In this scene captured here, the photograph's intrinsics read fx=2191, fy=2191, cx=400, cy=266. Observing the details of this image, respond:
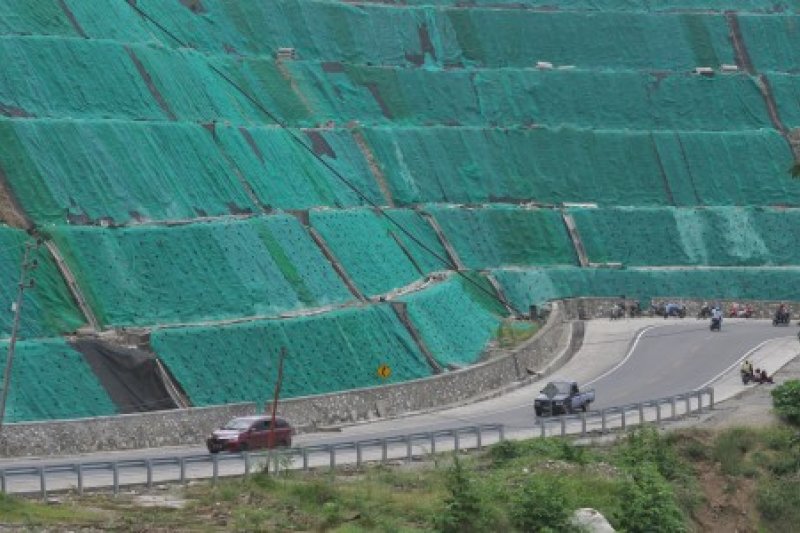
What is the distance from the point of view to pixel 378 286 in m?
85.8

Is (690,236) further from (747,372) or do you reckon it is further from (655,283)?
(747,372)

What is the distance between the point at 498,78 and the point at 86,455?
216 ft

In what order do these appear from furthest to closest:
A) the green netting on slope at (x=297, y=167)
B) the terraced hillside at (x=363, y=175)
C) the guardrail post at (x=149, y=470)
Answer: the green netting on slope at (x=297, y=167) < the terraced hillside at (x=363, y=175) < the guardrail post at (x=149, y=470)

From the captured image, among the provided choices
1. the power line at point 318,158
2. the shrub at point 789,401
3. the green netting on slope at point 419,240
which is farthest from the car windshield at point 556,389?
the power line at point 318,158

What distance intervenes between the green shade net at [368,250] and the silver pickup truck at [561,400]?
17.1m

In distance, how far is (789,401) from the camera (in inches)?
2506

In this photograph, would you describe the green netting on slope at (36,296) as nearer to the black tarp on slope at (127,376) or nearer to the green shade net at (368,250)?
the black tarp on slope at (127,376)

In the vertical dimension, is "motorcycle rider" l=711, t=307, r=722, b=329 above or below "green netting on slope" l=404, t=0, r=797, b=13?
below

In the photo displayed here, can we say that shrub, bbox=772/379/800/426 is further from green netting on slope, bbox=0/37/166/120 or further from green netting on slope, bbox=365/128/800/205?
green netting on slope, bbox=365/128/800/205

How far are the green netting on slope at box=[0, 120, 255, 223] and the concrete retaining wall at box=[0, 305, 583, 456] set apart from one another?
13130 mm

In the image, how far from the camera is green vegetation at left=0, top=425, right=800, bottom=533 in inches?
1704

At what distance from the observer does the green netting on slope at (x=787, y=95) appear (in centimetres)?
12206

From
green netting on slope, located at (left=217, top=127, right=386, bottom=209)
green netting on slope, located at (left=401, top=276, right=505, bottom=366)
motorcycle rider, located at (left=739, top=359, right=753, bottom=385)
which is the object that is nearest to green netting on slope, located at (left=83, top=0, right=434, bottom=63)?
green netting on slope, located at (left=217, top=127, right=386, bottom=209)

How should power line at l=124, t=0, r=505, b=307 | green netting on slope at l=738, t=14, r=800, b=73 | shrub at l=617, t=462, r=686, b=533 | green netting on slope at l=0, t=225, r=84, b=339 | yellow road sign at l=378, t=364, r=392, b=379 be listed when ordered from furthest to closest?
green netting on slope at l=738, t=14, r=800, b=73
power line at l=124, t=0, r=505, b=307
yellow road sign at l=378, t=364, r=392, b=379
green netting on slope at l=0, t=225, r=84, b=339
shrub at l=617, t=462, r=686, b=533
